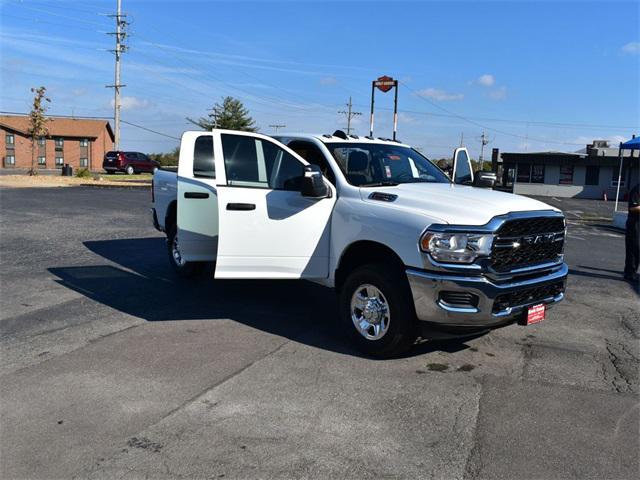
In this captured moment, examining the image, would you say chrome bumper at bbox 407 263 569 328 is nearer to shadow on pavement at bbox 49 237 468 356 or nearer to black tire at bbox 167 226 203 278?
shadow on pavement at bbox 49 237 468 356

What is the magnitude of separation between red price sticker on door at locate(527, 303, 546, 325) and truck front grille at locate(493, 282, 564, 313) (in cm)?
5

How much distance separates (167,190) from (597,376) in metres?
6.24

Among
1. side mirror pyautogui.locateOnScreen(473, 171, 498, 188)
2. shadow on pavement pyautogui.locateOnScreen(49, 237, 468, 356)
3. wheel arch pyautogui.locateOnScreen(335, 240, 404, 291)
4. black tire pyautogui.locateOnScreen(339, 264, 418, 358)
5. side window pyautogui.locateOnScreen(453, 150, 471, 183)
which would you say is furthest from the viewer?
side window pyautogui.locateOnScreen(453, 150, 471, 183)

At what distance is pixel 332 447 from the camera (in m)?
3.50

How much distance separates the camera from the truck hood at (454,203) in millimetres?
4680

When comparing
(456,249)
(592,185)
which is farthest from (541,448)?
(592,185)

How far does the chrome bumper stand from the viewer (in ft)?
14.9

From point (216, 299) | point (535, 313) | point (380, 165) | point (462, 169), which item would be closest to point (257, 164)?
point (380, 165)

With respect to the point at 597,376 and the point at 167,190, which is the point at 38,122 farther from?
the point at 597,376

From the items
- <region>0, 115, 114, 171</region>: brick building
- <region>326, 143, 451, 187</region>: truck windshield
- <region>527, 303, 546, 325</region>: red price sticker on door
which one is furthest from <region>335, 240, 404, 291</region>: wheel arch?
<region>0, 115, 114, 171</region>: brick building

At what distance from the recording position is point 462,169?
23.9 feet

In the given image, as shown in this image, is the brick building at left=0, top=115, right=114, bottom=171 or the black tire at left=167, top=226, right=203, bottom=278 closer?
the black tire at left=167, top=226, right=203, bottom=278

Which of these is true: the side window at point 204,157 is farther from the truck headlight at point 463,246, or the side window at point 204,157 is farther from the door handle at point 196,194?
the truck headlight at point 463,246

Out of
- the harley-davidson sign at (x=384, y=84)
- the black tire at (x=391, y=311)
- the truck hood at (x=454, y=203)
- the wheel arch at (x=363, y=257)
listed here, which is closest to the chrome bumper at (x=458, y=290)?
the black tire at (x=391, y=311)
